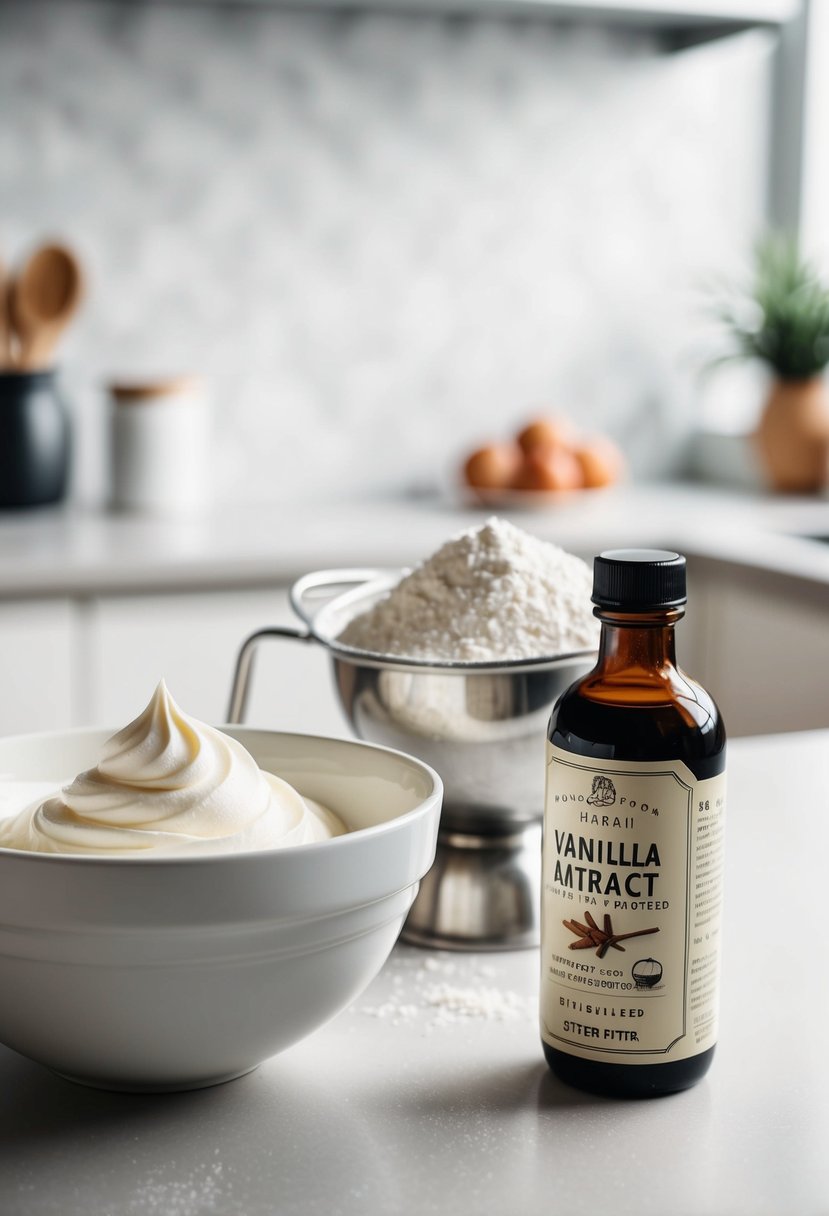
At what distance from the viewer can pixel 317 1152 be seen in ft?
1.93

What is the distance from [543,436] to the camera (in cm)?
262

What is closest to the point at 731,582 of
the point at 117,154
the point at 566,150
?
the point at 566,150

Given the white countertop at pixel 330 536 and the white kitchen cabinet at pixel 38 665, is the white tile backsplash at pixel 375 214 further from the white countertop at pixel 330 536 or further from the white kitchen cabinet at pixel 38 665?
the white kitchen cabinet at pixel 38 665

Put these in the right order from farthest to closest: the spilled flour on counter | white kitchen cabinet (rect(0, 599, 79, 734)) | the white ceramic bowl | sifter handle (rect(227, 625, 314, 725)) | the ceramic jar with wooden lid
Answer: the ceramic jar with wooden lid
white kitchen cabinet (rect(0, 599, 79, 734))
sifter handle (rect(227, 625, 314, 725))
the spilled flour on counter
the white ceramic bowl

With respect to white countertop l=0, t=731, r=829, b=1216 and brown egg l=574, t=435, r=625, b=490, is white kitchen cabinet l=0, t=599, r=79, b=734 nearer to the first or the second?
brown egg l=574, t=435, r=625, b=490

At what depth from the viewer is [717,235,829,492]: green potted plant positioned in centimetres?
271

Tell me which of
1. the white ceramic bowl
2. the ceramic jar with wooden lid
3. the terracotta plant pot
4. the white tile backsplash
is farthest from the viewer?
A: the terracotta plant pot

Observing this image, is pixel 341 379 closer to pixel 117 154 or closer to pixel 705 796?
pixel 117 154

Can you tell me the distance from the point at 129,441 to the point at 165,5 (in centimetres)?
79

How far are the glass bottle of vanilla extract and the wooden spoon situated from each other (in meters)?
1.94

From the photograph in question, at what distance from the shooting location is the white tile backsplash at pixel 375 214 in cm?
258

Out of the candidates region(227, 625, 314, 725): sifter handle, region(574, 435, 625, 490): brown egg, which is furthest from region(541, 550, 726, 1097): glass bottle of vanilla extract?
region(574, 435, 625, 490): brown egg

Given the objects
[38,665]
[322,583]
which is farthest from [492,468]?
Answer: [322,583]

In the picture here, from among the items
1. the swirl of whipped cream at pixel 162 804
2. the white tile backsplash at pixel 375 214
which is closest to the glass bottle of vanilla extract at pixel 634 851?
the swirl of whipped cream at pixel 162 804
